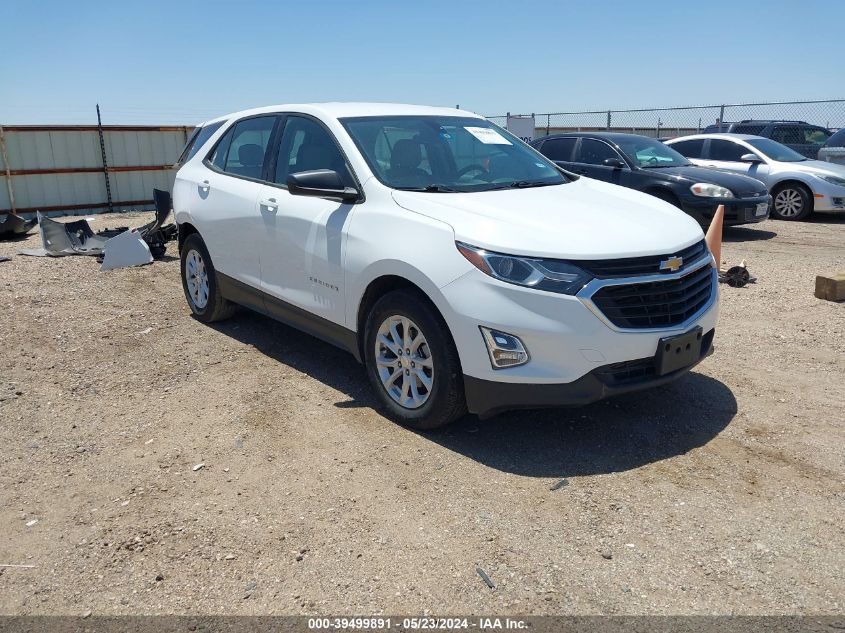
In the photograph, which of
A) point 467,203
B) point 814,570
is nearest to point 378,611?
point 814,570

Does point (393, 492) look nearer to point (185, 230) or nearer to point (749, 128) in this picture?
point (185, 230)

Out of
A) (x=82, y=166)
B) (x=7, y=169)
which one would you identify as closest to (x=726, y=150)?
(x=82, y=166)

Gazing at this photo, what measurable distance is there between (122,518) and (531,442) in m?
2.12

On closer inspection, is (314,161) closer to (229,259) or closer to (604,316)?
(229,259)

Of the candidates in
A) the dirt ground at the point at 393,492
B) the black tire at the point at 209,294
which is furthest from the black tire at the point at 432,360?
the black tire at the point at 209,294

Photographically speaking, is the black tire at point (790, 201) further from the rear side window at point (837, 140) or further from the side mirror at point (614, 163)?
the side mirror at point (614, 163)

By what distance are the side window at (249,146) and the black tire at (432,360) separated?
189cm

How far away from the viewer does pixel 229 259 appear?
5.68 metres

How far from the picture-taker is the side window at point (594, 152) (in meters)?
10.8

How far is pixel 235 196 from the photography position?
18.0 ft

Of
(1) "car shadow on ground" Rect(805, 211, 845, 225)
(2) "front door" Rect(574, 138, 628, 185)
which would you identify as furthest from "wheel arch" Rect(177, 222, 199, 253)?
(1) "car shadow on ground" Rect(805, 211, 845, 225)

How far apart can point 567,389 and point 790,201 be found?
35.3 feet

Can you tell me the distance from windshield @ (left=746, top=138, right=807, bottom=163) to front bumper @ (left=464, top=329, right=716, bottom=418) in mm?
10727

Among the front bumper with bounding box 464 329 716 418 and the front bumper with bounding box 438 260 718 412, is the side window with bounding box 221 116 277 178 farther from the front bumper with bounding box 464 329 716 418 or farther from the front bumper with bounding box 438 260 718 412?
the front bumper with bounding box 464 329 716 418
